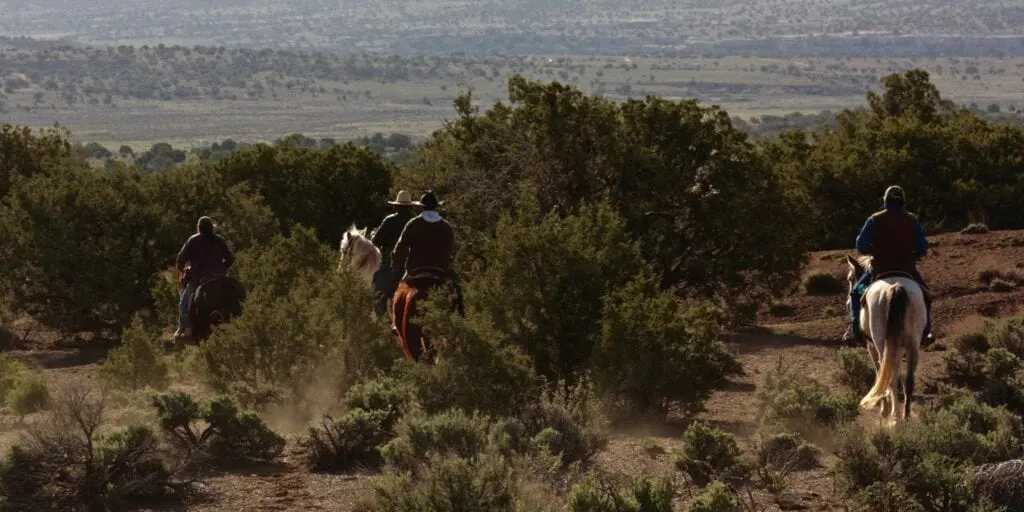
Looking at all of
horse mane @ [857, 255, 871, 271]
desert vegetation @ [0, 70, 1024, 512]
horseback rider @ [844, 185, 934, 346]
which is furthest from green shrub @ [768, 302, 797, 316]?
horseback rider @ [844, 185, 934, 346]

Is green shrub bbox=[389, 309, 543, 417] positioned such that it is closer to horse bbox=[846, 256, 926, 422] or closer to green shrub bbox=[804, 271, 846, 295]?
horse bbox=[846, 256, 926, 422]

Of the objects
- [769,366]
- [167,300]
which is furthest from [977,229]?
[167,300]

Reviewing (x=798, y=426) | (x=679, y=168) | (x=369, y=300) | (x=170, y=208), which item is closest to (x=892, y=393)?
(x=798, y=426)

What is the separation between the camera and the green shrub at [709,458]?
9930 mm

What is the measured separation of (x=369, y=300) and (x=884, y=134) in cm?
2417

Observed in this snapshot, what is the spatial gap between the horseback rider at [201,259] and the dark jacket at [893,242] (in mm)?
6840


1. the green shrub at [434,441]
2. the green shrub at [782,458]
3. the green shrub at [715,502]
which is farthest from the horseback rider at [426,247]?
the green shrub at [715,502]

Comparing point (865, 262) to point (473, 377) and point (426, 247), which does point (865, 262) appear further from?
point (473, 377)

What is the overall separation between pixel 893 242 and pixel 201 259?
7273 millimetres

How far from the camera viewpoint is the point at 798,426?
11.7m

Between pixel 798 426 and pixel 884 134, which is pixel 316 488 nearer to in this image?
pixel 798 426

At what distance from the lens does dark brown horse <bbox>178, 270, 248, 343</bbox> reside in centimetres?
1598

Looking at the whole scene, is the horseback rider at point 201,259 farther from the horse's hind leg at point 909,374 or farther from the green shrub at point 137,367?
the horse's hind leg at point 909,374

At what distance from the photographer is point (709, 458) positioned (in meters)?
10.0
